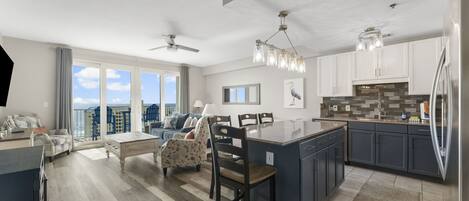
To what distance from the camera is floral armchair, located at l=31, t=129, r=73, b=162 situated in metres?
3.91

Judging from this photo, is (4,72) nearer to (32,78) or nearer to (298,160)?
(298,160)

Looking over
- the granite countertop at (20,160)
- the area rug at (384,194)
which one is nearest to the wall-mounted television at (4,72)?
the granite countertop at (20,160)

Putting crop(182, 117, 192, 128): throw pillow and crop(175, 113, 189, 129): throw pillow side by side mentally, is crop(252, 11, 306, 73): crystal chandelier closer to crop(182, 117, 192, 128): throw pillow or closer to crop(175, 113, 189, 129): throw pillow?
crop(182, 117, 192, 128): throw pillow

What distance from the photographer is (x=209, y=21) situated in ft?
11.2

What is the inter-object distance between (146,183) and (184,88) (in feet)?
14.8

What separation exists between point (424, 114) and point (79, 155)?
6.67 metres

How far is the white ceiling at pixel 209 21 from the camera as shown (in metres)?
2.64

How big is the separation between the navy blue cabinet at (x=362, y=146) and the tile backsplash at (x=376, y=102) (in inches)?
28.3

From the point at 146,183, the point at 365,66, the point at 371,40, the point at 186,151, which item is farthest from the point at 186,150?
the point at 365,66

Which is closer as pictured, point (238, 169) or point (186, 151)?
point (238, 169)

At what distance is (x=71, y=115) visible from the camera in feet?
16.5

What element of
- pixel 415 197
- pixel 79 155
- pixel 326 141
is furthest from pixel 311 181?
pixel 79 155

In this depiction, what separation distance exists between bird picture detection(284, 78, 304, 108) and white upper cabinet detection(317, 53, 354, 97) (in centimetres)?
60

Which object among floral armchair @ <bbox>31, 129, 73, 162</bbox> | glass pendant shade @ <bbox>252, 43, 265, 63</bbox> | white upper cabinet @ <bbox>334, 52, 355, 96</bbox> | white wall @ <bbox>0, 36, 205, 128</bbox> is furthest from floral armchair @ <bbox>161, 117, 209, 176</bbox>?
white wall @ <bbox>0, 36, 205, 128</bbox>
